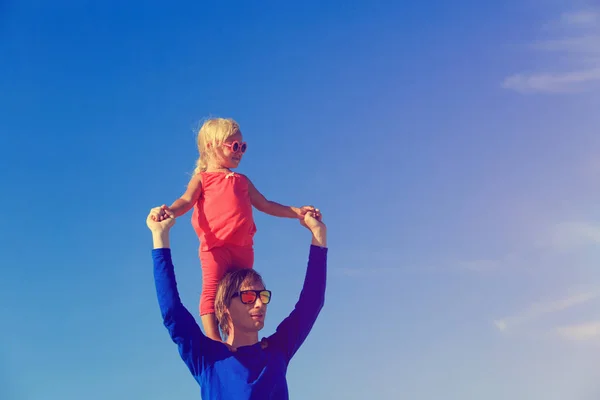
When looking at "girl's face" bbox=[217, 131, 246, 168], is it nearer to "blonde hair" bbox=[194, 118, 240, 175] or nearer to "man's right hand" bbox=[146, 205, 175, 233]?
"blonde hair" bbox=[194, 118, 240, 175]

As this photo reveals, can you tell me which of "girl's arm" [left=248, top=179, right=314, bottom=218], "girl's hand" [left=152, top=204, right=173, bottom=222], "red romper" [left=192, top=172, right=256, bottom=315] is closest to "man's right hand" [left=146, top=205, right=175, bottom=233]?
"girl's hand" [left=152, top=204, right=173, bottom=222]

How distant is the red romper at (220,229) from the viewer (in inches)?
344

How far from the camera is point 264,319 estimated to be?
8.40 meters

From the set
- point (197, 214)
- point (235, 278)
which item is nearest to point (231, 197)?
point (197, 214)

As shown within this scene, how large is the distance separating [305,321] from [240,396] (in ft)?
4.44

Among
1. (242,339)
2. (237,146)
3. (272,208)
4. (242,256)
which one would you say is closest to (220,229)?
(242,256)

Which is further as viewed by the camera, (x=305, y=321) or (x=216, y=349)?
(x=305, y=321)

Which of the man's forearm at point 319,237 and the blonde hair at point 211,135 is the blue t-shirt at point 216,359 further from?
the blonde hair at point 211,135

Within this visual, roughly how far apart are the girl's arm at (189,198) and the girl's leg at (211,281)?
602 millimetres

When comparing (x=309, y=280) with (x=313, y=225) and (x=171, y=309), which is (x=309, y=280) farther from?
(x=171, y=309)

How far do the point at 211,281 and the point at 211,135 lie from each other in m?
1.96

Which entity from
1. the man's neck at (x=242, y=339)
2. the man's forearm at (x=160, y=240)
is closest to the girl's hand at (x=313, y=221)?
the man's neck at (x=242, y=339)

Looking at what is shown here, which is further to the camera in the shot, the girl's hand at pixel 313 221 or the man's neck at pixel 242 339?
the girl's hand at pixel 313 221

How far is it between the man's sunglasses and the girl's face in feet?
6.12
